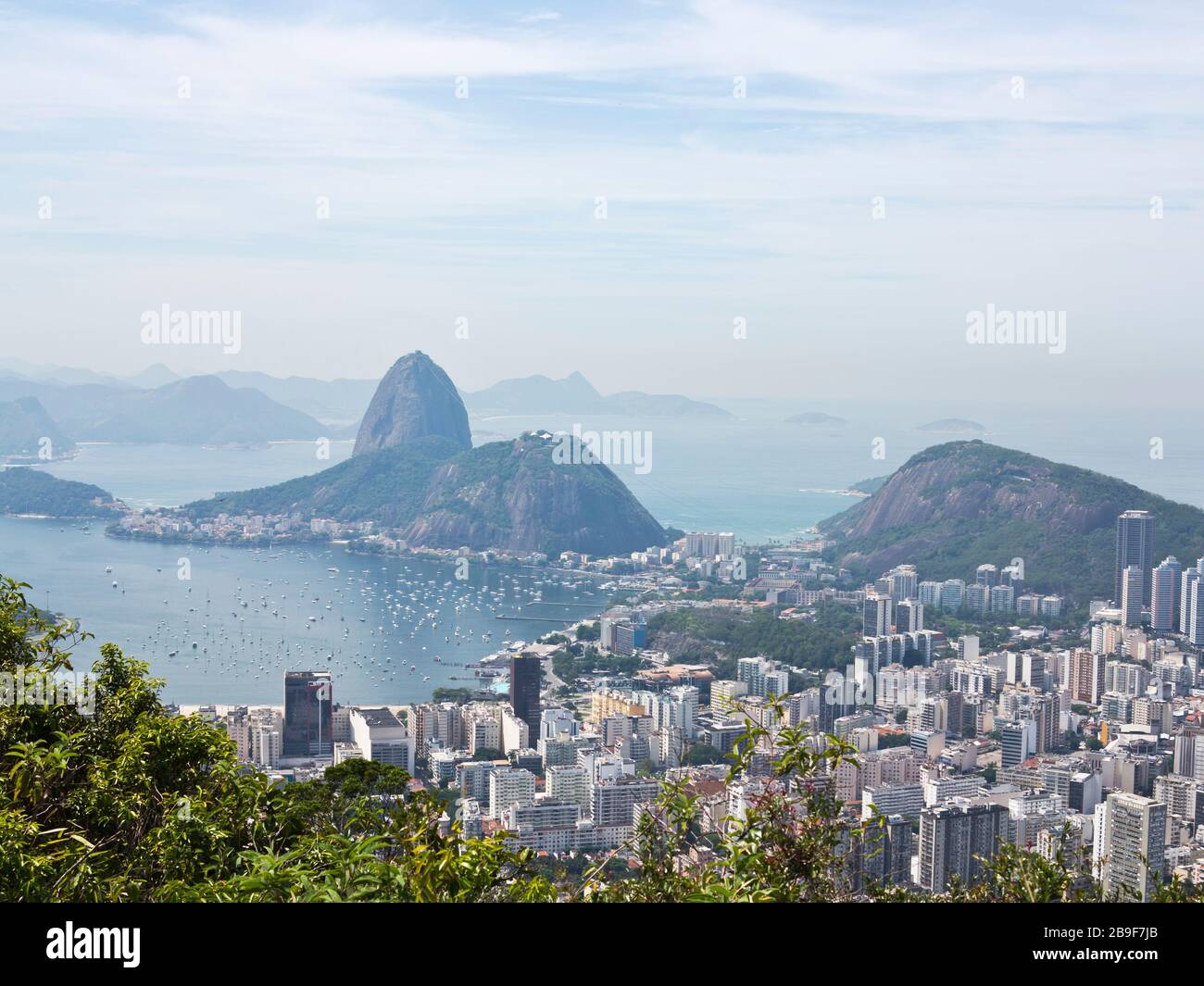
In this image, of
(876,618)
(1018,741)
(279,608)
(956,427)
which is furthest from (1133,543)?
(279,608)

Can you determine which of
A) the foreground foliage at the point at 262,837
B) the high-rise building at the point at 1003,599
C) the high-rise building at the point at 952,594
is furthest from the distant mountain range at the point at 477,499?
the foreground foliage at the point at 262,837

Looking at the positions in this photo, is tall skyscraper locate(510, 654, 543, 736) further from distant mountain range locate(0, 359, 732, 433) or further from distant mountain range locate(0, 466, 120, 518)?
distant mountain range locate(0, 359, 732, 433)

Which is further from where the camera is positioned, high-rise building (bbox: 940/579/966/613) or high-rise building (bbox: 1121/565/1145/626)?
high-rise building (bbox: 940/579/966/613)

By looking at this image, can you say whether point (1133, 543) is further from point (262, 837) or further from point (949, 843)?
point (262, 837)

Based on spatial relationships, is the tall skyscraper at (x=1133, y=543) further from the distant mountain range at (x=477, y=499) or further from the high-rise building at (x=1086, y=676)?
the distant mountain range at (x=477, y=499)

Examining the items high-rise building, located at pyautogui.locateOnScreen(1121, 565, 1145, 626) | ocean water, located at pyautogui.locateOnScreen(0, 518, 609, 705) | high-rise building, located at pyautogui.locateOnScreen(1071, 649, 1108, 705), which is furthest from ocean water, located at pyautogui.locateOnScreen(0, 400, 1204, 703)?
high-rise building, located at pyautogui.locateOnScreen(1071, 649, 1108, 705)
